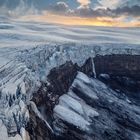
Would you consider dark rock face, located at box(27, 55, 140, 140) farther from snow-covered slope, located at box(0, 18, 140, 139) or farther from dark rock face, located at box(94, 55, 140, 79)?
snow-covered slope, located at box(0, 18, 140, 139)

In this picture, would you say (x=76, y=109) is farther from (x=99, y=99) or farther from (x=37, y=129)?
(x=37, y=129)

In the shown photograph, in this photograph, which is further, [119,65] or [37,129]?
[119,65]

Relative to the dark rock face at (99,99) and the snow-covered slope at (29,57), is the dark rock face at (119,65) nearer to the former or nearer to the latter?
the dark rock face at (99,99)

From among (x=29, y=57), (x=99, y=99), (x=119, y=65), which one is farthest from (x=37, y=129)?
(x=119, y=65)

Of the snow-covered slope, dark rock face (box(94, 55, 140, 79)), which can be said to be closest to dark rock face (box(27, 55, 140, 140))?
dark rock face (box(94, 55, 140, 79))

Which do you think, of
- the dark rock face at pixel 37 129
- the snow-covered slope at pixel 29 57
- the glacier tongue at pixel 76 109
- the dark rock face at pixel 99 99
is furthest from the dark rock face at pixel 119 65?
the dark rock face at pixel 37 129
